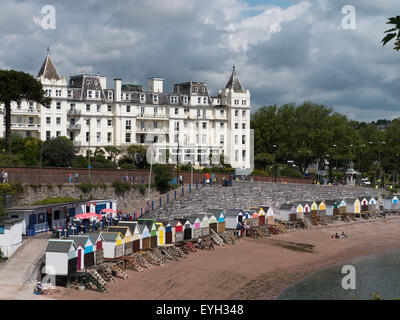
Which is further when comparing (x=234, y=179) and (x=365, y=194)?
(x=365, y=194)

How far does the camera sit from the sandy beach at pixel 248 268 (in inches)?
1249

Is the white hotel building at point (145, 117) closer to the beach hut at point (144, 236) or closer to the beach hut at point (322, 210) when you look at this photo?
the beach hut at point (322, 210)

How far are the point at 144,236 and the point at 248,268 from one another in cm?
818

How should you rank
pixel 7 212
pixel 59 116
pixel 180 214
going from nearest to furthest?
pixel 7 212 < pixel 180 214 < pixel 59 116

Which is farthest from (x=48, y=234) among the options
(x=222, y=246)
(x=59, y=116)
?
(x=59, y=116)

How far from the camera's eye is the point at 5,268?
31188mm

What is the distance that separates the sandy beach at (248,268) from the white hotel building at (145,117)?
31.7 meters

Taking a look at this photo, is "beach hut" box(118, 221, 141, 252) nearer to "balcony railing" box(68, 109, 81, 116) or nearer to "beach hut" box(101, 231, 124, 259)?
"beach hut" box(101, 231, 124, 259)

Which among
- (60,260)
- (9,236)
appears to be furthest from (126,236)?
(9,236)

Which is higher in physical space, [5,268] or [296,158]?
[296,158]

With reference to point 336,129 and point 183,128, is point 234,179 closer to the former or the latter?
point 183,128

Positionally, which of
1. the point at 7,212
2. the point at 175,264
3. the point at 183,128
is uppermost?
the point at 183,128

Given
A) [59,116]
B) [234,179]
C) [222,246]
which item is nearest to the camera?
[222,246]

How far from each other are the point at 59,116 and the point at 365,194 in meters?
46.0
